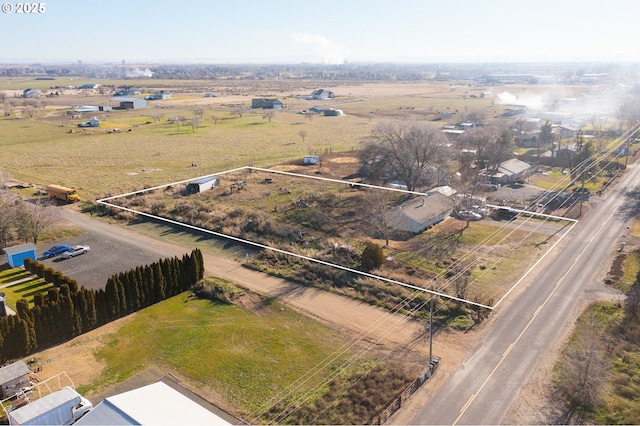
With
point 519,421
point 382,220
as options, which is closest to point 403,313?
point 519,421

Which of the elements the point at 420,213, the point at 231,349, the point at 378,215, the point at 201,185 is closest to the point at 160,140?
the point at 201,185


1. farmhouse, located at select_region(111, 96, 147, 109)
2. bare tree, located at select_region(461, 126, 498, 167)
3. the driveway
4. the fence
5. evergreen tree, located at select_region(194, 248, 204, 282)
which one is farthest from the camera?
farmhouse, located at select_region(111, 96, 147, 109)

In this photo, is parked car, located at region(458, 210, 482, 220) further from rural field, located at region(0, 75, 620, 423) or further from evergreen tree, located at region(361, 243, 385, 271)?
evergreen tree, located at region(361, 243, 385, 271)

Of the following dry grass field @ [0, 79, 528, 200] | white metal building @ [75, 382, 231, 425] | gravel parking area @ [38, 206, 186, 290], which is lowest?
gravel parking area @ [38, 206, 186, 290]

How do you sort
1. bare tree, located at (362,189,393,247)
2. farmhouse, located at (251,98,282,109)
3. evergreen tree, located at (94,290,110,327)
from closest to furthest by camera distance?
1. evergreen tree, located at (94,290,110,327)
2. bare tree, located at (362,189,393,247)
3. farmhouse, located at (251,98,282,109)

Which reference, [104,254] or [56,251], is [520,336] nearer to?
[104,254]

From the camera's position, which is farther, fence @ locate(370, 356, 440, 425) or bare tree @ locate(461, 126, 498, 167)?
bare tree @ locate(461, 126, 498, 167)

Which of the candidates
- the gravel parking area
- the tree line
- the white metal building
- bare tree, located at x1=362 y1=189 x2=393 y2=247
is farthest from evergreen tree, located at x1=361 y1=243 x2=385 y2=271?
the white metal building
